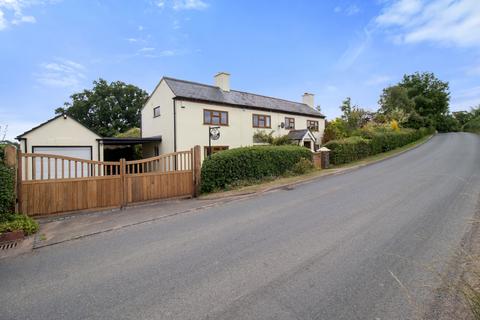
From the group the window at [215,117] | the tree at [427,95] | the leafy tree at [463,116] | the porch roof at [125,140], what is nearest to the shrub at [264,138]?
the window at [215,117]

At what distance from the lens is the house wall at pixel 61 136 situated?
1322 cm

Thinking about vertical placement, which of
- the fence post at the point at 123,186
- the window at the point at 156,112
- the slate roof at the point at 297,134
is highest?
the window at the point at 156,112

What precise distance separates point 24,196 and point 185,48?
13637mm

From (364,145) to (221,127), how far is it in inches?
478

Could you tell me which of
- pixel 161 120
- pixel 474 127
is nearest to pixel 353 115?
pixel 161 120

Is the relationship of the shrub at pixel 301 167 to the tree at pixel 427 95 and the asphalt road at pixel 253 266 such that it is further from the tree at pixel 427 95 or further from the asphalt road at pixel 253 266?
the tree at pixel 427 95

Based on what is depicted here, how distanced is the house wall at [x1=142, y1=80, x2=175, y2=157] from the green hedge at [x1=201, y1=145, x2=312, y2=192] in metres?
7.28

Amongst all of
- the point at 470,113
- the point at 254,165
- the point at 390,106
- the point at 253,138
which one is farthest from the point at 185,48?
the point at 470,113

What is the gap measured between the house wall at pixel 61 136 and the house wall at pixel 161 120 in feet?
15.3

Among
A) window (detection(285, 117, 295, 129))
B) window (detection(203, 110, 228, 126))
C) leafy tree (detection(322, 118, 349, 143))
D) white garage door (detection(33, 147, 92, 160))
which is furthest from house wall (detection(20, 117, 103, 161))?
leafy tree (detection(322, 118, 349, 143))

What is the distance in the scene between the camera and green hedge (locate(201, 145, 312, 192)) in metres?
11.1

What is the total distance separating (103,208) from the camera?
8461 millimetres

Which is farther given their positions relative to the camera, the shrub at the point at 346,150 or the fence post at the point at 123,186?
the shrub at the point at 346,150

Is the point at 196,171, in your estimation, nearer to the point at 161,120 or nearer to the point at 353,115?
the point at 161,120
